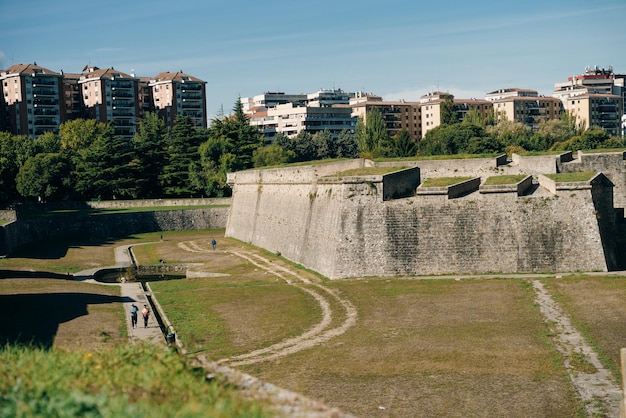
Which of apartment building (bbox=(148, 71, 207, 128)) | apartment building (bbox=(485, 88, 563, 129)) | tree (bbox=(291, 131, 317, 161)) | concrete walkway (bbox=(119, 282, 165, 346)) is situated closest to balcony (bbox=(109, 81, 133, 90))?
apartment building (bbox=(148, 71, 207, 128))

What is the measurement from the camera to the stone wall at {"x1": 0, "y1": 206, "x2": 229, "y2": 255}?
6425 centimetres

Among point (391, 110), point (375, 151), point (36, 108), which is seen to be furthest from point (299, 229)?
point (391, 110)

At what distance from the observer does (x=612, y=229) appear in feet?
131

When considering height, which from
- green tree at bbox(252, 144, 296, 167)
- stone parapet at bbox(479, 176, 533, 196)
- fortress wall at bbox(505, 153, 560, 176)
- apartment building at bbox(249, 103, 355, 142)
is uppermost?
apartment building at bbox(249, 103, 355, 142)

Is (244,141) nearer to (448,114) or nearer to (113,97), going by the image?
(448,114)

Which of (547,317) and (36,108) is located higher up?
(36,108)

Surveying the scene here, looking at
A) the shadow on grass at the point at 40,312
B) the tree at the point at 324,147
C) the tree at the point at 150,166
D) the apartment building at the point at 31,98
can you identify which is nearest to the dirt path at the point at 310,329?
the shadow on grass at the point at 40,312

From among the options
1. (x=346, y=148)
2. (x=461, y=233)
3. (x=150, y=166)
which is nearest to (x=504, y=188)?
(x=461, y=233)

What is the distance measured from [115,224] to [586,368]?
54274 millimetres

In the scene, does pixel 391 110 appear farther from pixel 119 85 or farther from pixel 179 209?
pixel 179 209

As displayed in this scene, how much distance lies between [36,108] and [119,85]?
13854 mm

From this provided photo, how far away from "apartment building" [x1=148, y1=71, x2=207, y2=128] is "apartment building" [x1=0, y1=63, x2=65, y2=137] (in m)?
18.6

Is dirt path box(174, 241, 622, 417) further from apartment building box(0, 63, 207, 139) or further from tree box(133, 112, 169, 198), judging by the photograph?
apartment building box(0, 63, 207, 139)

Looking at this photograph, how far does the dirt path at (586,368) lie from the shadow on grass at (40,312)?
15.4m
